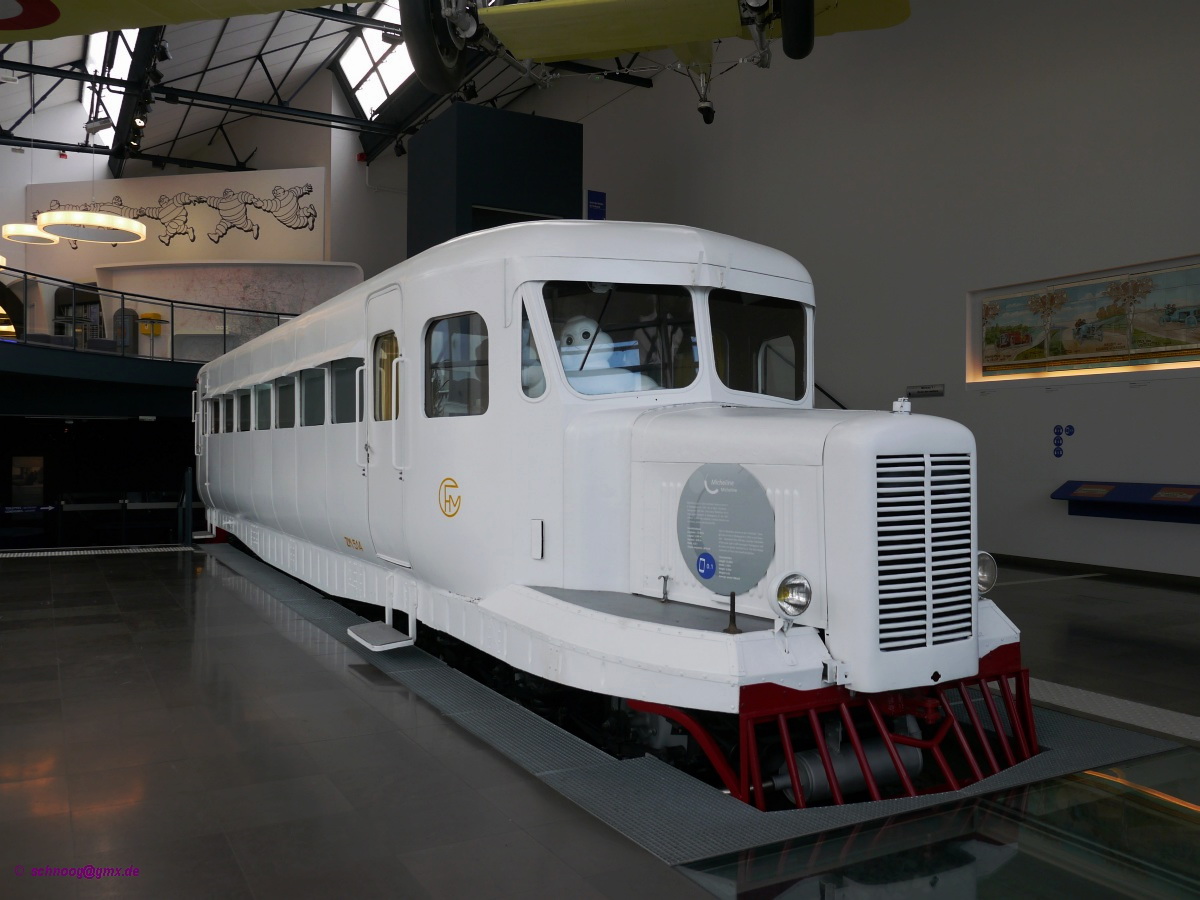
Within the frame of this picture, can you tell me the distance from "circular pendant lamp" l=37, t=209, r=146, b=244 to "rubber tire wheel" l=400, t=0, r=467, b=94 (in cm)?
1233

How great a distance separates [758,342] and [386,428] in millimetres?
2290

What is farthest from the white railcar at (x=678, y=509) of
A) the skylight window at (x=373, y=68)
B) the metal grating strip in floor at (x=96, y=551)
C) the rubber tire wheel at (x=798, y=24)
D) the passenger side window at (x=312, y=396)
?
the skylight window at (x=373, y=68)

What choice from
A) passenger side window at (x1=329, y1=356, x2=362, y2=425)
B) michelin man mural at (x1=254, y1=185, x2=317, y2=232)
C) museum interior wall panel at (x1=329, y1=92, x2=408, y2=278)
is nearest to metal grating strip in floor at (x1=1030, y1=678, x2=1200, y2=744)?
passenger side window at (x1=329, y1=356, x2=362, y2=425)

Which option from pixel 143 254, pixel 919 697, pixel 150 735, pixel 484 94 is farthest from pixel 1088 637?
pixel 143 254

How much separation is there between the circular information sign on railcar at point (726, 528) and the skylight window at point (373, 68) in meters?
17.6

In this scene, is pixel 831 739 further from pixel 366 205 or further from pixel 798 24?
pixel 366 205

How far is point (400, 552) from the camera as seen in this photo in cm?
560

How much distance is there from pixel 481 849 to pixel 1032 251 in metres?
10.1

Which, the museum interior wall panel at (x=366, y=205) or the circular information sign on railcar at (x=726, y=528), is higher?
the museum interior wall panel at (x=366, y=205)

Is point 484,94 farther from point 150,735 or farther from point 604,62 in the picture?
point 150,735

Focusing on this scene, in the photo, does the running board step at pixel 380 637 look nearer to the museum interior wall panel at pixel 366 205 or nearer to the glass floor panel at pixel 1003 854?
the glass floor panel at pixel 1003 854

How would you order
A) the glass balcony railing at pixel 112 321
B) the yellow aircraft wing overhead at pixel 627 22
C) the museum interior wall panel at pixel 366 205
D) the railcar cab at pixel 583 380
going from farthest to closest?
1. the museum interior wall panel at pixel 366 205
2. the glass balcony railing at pixel 112 321
3. the yellow aircraft wing overhead at pixel 627 22
4. the railcar cab at pixel 583 380

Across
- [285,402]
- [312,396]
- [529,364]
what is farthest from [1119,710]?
[285,402]

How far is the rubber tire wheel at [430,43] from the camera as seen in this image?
6.90m
